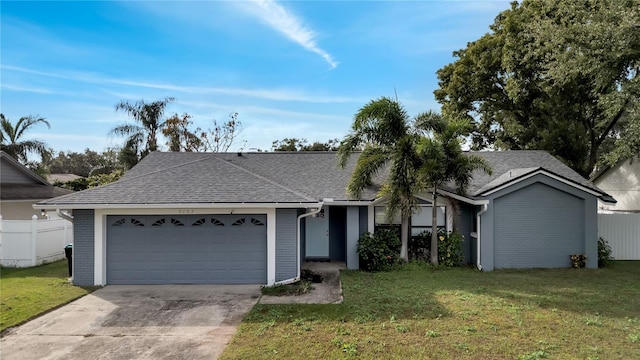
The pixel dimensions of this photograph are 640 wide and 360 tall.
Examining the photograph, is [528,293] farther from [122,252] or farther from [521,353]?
[122,252]

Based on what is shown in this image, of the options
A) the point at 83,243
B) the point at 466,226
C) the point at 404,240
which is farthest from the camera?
the point at 466,226

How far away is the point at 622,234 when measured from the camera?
1339 cm

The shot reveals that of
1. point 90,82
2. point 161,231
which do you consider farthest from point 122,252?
point 90,82

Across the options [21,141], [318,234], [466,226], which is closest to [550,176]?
[466,226]

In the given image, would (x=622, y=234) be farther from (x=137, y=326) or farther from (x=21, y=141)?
(x=21, y=141)

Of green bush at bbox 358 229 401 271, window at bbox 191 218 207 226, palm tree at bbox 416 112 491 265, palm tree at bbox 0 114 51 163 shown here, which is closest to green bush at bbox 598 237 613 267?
palm tree at bbox 416 112 491 265

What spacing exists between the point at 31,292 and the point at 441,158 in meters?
11.4

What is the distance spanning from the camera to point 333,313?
7.32m

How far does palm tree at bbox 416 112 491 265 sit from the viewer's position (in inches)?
426

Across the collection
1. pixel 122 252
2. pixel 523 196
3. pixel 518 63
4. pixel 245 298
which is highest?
pixel 518 63

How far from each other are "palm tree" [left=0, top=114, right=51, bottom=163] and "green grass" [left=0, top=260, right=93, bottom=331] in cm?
1498

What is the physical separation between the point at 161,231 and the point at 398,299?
257 inches

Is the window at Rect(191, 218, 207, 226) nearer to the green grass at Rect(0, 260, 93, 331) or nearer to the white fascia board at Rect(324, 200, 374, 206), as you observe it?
the green grass at Rect(0, 260, 93, 331)

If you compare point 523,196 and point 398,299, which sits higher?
point 523,196
